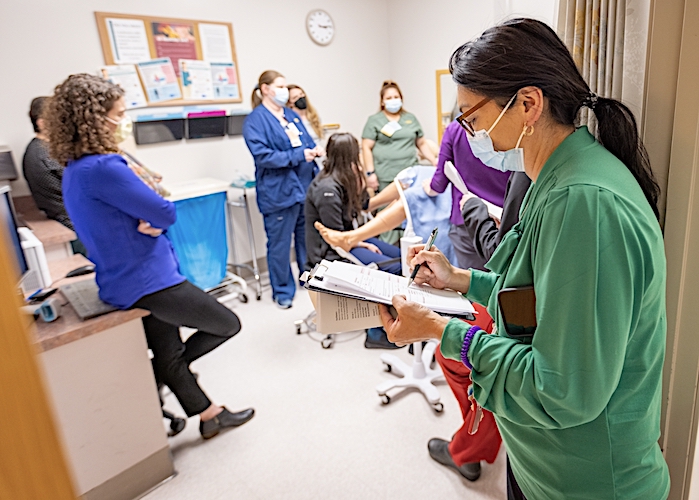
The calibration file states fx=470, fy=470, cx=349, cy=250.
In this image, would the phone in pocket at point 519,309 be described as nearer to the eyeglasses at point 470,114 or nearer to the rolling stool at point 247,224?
the eyeglasses at point 470,114

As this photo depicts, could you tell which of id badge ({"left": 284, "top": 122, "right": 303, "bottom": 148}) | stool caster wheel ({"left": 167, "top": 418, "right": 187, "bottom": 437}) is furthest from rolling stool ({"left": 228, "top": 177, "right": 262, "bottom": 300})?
stool caster wheel ({"left": 167, "top": 418, "right": 187, "bottom": 437})

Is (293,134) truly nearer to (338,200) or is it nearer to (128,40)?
(338,200)

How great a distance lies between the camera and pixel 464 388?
63.7 inches

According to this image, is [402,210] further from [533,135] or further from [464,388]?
[533,135]

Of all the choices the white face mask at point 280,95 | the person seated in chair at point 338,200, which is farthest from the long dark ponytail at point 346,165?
the white face mask at point 280,95

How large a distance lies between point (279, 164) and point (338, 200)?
0.94m

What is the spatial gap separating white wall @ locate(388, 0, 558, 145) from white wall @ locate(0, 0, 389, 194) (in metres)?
0.17

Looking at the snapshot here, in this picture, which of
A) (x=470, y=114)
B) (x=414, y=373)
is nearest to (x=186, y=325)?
(x=414, y=373)

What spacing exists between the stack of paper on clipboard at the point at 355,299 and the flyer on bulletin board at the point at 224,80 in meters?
3.07

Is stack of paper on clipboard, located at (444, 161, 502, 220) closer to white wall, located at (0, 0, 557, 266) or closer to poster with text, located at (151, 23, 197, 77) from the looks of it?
white wall, located at (0, 0, 557, 266)

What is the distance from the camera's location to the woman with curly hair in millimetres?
1663

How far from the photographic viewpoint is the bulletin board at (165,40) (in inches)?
125

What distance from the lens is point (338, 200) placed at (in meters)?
2.63

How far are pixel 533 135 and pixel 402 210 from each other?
1.43m
